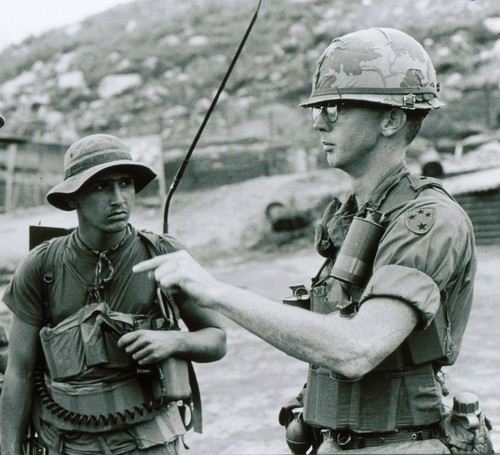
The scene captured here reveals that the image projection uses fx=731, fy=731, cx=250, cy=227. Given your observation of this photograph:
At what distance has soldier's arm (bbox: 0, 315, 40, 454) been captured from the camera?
305 cm

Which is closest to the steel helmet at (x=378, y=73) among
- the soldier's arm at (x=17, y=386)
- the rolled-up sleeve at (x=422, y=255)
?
the rolled-up sleeve at (x=422, y=255)

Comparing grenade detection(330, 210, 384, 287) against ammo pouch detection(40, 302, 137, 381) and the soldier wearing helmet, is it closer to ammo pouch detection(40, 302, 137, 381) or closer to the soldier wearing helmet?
the soldier wearing helmet

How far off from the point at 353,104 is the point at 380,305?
2.24ft

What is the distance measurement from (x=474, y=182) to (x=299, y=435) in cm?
1176

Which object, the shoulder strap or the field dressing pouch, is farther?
the shoulder strap

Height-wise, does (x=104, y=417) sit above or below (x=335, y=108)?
below

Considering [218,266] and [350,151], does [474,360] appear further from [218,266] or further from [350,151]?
[218,266]

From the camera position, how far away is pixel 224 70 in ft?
73.4

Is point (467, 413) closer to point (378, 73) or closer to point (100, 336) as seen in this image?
point (378, 73)

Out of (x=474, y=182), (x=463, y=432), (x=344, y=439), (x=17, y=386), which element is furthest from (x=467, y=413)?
(x=474, y=182)

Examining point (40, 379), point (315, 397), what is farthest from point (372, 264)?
point (40, 379)

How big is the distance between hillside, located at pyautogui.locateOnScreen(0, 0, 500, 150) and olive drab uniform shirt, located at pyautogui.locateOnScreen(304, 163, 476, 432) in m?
15.8

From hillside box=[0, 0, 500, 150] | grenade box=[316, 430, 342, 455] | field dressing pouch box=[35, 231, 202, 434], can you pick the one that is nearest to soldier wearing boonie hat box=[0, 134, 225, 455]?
field dressing pouch box=[35, 231, 202, 434]

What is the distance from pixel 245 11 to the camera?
27.0 meters
